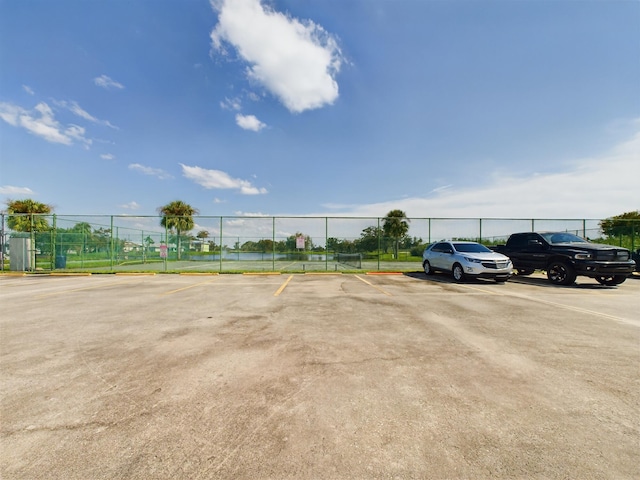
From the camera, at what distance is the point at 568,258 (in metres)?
10.4

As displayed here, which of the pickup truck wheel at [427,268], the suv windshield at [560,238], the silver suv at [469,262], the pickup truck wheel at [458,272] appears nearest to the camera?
the silver suv at [469,262]

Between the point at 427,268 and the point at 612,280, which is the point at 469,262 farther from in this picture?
the point at 612,280

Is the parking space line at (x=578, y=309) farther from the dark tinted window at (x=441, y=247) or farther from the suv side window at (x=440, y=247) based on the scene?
the suv side window at (x=440, y=247)

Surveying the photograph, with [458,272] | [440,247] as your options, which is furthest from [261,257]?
[458,272]

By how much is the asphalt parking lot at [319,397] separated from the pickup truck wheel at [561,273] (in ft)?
18.5

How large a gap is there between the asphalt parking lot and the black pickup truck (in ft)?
18.4

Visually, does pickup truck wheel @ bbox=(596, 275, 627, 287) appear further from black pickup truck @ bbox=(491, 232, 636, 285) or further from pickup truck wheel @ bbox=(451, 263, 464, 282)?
pickup truck wheel @ bbox=(451, 263, 464, 282)

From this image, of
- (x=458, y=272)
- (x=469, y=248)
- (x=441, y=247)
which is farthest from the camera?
(x=441, y=247)

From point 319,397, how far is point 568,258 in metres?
12.5

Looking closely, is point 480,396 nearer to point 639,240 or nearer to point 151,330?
point 151,330

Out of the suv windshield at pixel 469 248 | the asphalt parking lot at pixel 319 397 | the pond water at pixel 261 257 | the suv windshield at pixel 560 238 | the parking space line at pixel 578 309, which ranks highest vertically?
the suv windshield at pixel 560 238

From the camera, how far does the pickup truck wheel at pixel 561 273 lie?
10.3 meters

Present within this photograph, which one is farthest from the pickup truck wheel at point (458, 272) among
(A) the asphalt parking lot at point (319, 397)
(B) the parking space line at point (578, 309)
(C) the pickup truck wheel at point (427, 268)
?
(A) the asphalt parking lot at point (319, 397)

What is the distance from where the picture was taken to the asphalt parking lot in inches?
73.9
